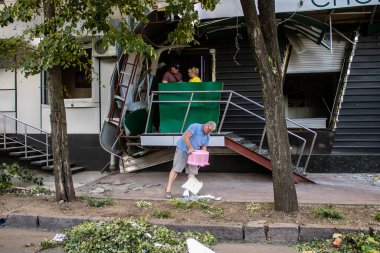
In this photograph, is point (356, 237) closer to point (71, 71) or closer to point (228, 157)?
point (228, 157)

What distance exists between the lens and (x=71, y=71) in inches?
488

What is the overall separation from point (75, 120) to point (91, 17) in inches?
220

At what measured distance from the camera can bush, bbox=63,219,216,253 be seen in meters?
5.20

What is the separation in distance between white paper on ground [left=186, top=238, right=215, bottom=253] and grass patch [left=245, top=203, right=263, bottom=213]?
1.52m

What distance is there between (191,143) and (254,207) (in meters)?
1.86

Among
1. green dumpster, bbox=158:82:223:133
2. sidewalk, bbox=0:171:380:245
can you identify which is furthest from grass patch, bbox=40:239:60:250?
green dumpster, bbox=158:82:223:133

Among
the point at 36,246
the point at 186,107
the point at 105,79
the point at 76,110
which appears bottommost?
the point at 36,246

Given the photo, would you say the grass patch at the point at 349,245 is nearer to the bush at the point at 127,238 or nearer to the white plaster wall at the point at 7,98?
the bush at the point at 127,238

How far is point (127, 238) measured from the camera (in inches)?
209

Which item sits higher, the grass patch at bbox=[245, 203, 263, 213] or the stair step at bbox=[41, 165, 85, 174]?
the grass patch at bbox=[245, 203, 263, 213]

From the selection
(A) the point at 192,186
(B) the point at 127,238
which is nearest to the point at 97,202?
(A) the point at 192,186

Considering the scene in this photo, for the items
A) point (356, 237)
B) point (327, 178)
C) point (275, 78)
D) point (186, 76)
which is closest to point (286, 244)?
point (356, 237)

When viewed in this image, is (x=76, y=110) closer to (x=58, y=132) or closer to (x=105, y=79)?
(x=105, y=79)

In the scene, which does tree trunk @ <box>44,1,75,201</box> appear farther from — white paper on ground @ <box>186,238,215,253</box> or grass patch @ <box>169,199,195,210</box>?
white paper on ground @ <box>186,238,215,253</box>
